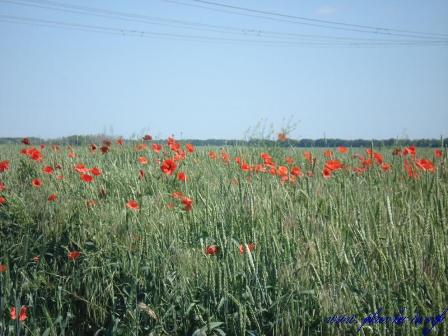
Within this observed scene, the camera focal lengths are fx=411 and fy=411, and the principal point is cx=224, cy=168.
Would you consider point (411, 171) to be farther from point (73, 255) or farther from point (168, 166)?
point (73, 255)

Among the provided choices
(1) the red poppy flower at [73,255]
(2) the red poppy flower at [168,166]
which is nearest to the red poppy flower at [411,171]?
(2) the red poppy flower at [168,166]

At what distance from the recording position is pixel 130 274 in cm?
214

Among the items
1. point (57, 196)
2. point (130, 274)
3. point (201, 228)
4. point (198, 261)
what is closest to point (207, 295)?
point (198, 261)

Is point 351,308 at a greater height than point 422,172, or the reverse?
point 422,172

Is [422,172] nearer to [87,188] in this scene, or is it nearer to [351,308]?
[351,308]

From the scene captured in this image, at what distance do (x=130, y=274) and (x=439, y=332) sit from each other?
1.45 meters

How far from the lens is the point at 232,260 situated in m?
1.90

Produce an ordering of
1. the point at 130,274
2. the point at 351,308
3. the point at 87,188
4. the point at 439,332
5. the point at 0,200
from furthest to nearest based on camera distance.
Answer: the point at 87,188 → the point at 0,200 → the point at 130,274 → the point at 351,308 → the point at 439,332

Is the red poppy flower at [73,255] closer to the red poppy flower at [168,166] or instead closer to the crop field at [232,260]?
the crop field at [232,260]

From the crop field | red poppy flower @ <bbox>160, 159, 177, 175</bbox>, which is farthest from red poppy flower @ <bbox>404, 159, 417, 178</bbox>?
red poppy flower @ <bbox>160, 159, 177, 175</bbox>

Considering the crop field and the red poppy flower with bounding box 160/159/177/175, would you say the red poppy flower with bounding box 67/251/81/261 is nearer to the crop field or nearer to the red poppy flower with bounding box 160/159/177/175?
the crop field

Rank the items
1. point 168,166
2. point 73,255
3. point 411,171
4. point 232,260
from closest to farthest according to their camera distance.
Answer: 1. point 232,260
2. point 73,255
3. point 411,171
4. point 168,166

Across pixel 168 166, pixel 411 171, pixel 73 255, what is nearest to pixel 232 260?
pixel 73 255

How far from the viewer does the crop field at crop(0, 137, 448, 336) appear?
1.42m
